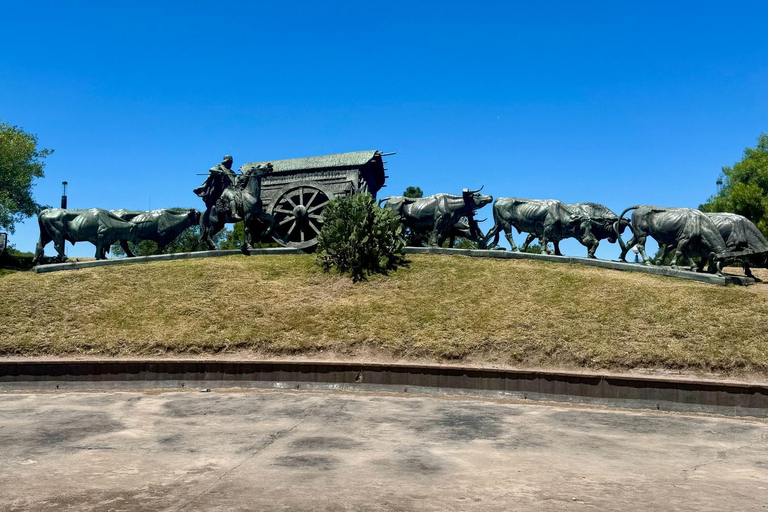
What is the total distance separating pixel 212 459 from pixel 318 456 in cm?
130

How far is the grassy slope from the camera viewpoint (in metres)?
13.5

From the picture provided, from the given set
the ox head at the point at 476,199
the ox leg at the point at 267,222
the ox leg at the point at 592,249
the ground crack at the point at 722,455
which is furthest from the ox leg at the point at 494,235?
the ground crack at the point at 722,455

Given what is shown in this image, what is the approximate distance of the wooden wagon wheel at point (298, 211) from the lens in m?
23.9

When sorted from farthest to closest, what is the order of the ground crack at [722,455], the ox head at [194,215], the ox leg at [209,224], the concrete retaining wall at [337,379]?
the ox head at [194,215] → the ox leg at [209,224] → the concrete retaining wall at [337,379] → the ground crack at [722,455]

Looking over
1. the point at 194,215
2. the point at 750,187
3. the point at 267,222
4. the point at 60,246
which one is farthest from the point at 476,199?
the point at 750,187

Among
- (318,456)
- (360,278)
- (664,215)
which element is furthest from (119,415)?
(664,215)

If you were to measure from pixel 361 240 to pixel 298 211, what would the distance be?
4.95 m

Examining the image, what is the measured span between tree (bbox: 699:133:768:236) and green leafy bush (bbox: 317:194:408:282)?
24956 mm

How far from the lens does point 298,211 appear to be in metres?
23.8

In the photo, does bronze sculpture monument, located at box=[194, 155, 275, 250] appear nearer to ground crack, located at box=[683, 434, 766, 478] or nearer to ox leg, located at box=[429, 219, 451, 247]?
ox leg, located at box=[429, 219, 451, 247]

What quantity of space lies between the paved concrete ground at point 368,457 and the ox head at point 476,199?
11528 millimetres

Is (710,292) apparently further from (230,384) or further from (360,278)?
(230,384)

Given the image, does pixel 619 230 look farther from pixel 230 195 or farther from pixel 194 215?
pixel 194 215

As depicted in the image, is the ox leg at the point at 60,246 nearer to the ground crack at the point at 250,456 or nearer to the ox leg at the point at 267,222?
the ox leg at the point at 267,222
